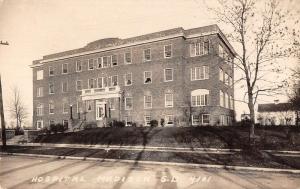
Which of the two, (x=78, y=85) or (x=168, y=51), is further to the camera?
(x=78, y=85)

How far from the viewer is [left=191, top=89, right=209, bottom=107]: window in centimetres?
3152

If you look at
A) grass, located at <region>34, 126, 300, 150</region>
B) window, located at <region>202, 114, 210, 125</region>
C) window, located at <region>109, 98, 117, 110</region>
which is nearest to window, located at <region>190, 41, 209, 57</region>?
window, located at <region>202, 114, 210, 125</region>

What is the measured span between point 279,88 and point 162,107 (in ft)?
62.9

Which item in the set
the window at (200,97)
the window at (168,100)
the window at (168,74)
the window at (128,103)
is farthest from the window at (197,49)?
the window at (128,103)

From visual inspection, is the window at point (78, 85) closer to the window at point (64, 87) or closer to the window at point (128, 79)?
the window at point (64, 87)

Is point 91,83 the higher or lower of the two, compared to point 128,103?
higher

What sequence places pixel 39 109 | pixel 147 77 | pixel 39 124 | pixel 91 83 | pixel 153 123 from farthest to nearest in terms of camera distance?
pixel 39 109 → pixel 39 124 → pixel 91 83 → pixel 147 77 → pixel 153 123

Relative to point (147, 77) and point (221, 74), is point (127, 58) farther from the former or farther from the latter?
point (221, 74)

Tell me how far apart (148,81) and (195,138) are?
15641 millimetres

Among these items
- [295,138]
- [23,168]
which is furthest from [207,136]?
[23,168]

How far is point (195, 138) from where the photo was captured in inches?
797

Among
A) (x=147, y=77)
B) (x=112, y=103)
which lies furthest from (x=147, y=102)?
(x=112, y=103)

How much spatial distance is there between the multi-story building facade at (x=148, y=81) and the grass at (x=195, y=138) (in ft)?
27.5

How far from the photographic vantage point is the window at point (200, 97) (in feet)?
103
